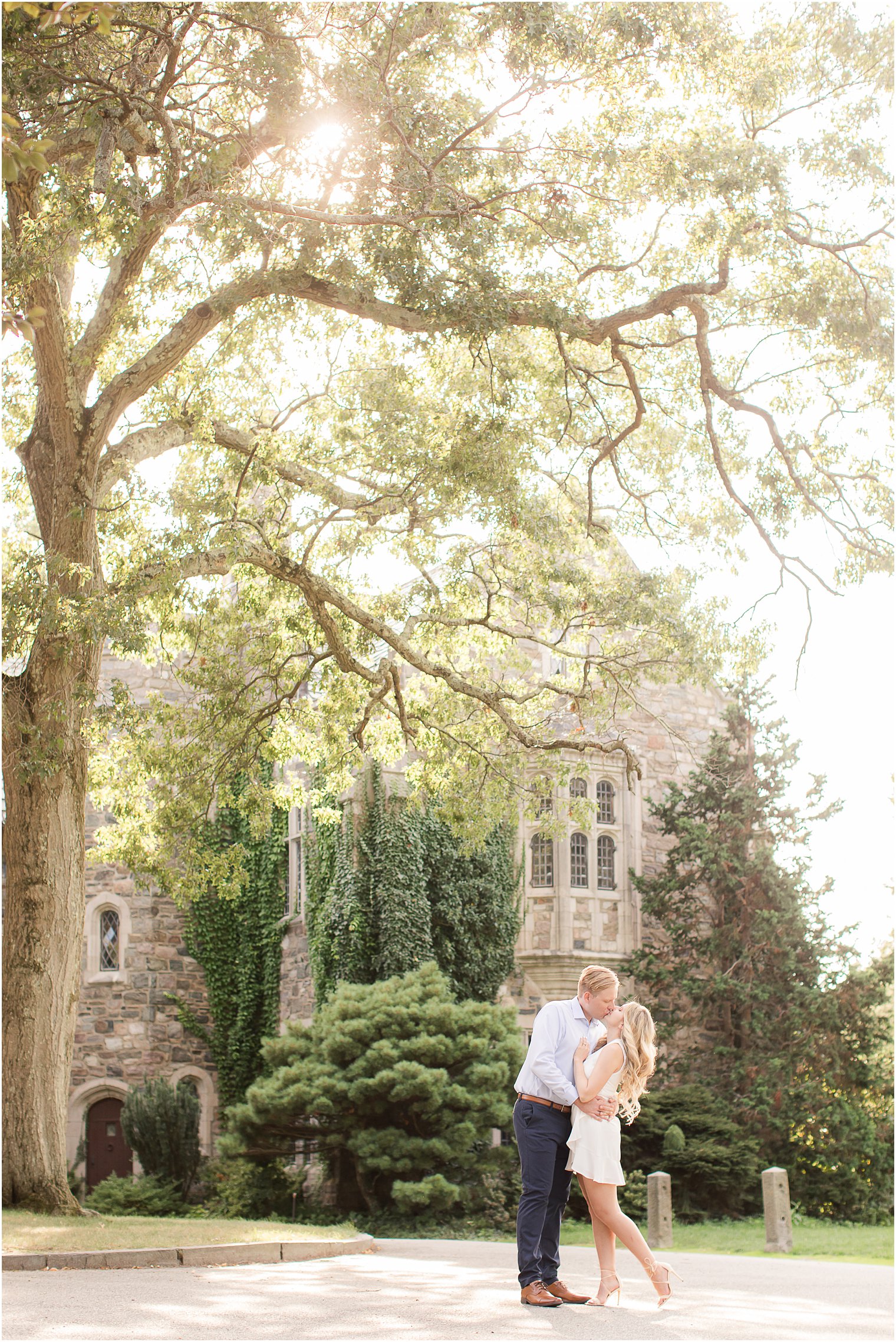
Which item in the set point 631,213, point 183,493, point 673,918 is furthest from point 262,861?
point 631,213

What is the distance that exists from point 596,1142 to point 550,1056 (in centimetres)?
44

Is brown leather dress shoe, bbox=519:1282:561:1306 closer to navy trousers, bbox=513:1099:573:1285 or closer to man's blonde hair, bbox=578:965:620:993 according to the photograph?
navy trousers, bbox=513:1099:573:1285

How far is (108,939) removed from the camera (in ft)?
78.7

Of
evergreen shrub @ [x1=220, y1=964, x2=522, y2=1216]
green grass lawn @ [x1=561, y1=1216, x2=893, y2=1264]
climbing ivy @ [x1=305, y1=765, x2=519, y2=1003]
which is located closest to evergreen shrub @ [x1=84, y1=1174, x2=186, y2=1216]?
evergreen shrub @ [x1=220, y1=964, x2=522, y2=1216]

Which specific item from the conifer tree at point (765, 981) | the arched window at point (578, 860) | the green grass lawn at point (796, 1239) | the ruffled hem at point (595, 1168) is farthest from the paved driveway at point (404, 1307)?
the arched window at point (578, 860)

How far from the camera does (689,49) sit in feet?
34.4

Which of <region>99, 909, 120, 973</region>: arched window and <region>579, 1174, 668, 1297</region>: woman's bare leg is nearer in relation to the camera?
<region>579, 1174, 668, 1297</region>: woman's bare leg

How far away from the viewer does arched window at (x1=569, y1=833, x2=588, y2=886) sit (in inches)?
841

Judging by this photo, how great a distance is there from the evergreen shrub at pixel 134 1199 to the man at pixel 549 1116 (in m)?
14.3

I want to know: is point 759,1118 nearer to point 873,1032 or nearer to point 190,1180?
point 873,1032

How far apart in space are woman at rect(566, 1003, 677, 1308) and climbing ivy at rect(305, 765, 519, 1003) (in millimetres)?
12520

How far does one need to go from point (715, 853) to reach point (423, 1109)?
714 cm

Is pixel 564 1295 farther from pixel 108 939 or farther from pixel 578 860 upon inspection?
pixel 108 939

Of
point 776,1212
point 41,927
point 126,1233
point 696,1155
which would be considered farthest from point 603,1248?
point 696,1155
